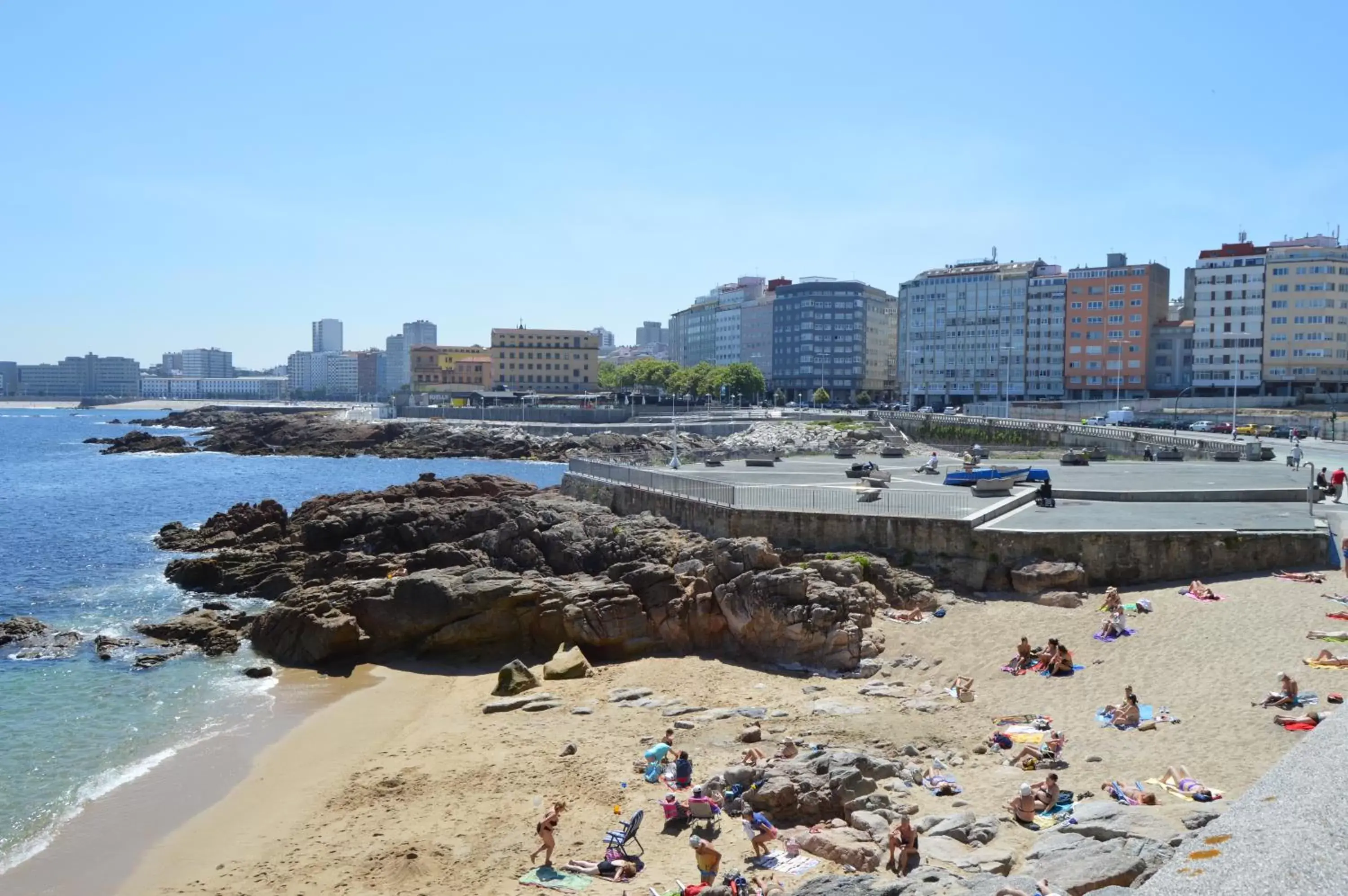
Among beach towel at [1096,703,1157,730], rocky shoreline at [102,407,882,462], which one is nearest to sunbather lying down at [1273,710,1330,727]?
beach towel at [1096,703,1157,730]

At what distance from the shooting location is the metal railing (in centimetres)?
2911

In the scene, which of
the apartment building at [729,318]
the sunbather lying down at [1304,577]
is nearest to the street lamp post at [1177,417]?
the sunbather lying down at [1304,577]

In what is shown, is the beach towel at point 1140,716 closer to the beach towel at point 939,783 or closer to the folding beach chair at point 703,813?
the beach towel at point 939,783

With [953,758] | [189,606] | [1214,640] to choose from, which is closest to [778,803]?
[953,758]

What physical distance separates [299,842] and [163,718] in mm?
7722

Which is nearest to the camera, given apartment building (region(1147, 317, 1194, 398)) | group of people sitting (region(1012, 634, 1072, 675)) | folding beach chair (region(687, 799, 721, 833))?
folding beach chair (region(687, 799, 721, 833))

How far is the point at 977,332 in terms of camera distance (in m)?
130

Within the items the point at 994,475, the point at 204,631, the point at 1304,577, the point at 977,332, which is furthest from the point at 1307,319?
the point at 204,631

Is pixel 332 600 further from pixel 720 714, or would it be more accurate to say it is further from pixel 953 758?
pixel 953 758

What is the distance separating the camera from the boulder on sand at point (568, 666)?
22344mm

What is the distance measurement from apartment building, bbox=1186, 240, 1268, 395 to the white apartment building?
0.16 ft

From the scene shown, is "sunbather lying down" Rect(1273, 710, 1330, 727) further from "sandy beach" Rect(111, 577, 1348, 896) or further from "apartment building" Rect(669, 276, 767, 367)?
"apartment building" Rect(669, 276, 767, 367)

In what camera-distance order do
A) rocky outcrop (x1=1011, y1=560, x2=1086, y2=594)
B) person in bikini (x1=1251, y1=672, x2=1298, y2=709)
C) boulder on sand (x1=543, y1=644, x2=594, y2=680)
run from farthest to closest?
rocky outcrop (x1=1011, y1=560, x2=1086, y2=594) → boulder on sand (x1=543, y1=644, x2=594, y2=680) → person in bikini (x1=1251, y1=672, x2=1298, y2=709)

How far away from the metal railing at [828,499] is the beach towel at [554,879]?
17005 mm
